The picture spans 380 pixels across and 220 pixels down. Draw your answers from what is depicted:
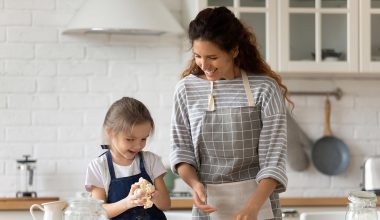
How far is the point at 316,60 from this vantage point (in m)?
4.57

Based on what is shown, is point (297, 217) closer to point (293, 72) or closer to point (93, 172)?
point (293, 72)

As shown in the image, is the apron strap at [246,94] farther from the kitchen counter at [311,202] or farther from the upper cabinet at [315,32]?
the upper cabinet at [315,32]

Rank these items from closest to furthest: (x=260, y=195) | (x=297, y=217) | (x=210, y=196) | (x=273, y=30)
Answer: (x=260, y=195) < (x=210, y=196) < (x=297, y=217) < (x=273, y=30)

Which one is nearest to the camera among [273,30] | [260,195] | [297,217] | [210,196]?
[260,195]

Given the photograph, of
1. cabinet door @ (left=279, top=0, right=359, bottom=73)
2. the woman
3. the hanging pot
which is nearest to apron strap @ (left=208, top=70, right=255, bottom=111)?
the woman

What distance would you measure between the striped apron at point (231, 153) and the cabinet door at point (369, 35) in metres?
2.05

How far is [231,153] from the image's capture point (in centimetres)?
264

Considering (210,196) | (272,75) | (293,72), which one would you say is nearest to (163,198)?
(210,196)

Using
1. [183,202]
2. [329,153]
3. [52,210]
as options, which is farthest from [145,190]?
[329,153]

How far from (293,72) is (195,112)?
1951mm

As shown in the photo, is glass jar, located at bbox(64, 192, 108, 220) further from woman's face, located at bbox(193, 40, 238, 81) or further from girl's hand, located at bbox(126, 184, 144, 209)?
woman's face, located at bbox(193, 40, 238, 81)

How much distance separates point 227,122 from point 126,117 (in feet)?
1.06

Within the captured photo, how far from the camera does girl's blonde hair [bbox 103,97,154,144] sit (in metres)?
2.57

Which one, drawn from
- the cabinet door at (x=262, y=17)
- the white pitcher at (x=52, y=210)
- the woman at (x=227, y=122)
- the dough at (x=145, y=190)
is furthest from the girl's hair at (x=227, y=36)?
the cabinet door at (x=262, y=17)
